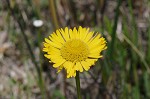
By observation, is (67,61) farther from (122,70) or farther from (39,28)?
(39,28)

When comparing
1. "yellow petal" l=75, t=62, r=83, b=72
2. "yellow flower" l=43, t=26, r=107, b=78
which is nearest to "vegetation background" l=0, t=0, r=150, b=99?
"yellow flower" l=43, t=26, r=107, b=78

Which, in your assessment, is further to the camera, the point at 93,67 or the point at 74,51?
the point at 93,67

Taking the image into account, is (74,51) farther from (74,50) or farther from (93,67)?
(93,67)

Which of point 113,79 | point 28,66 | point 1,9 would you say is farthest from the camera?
point 1,9

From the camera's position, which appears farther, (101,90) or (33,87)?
(33,87)

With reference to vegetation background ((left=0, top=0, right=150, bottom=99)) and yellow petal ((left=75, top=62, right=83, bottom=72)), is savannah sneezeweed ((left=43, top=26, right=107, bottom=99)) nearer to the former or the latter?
yellow petal ((left=75, top=62, right=83, bottom=72))

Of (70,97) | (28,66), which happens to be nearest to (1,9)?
(28,66)

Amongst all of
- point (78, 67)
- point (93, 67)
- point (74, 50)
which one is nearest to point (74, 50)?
point (74, 50)
